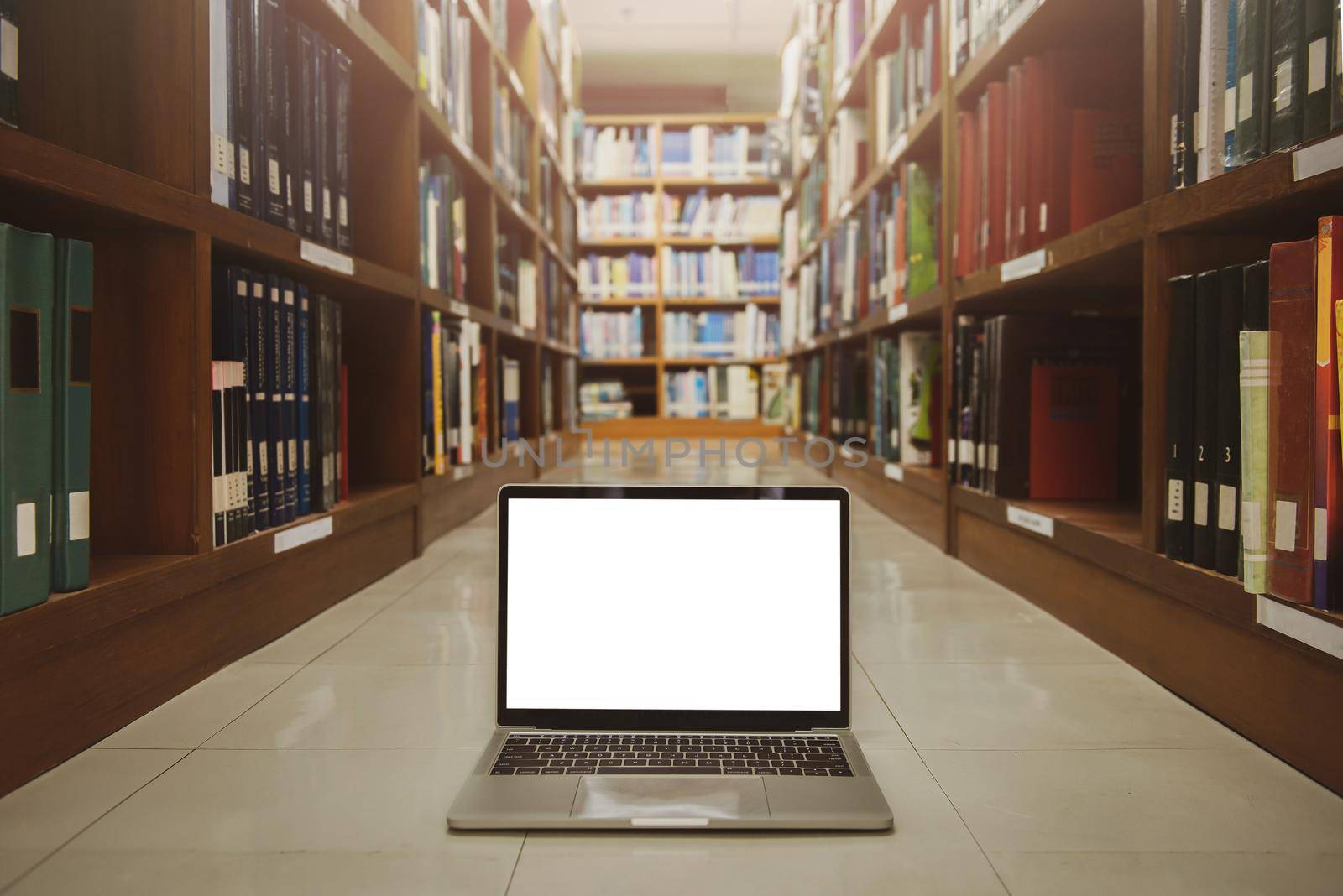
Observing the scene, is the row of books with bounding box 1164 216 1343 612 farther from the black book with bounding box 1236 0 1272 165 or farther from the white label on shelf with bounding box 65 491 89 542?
the white label on shelf with bounding box 65 491 89 542

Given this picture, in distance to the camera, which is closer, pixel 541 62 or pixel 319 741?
pixel 319 741

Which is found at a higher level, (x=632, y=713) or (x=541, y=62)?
(x=541, y=62)

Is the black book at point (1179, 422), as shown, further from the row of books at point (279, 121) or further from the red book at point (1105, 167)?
the row of books at point (279, 121)

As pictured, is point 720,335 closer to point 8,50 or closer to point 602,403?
point 602,403

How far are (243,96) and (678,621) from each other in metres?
1.10

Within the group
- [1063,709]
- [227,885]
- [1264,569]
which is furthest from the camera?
[1063,709]

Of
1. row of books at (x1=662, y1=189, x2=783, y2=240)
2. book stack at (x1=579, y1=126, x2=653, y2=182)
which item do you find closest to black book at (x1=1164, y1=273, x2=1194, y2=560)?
row of books at (x1=662, y1=189, x2=783, y2=240)

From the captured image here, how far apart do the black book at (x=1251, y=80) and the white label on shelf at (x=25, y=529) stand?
139 cm

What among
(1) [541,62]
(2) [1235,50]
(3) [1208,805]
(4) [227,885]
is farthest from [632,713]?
(1) [541,62]

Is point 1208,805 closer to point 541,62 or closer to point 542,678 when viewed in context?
point 542,678

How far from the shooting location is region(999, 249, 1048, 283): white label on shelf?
1.54 metres

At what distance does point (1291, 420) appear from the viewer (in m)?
0.87

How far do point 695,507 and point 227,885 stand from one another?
1.57 ft

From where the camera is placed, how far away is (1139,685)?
112 cm
